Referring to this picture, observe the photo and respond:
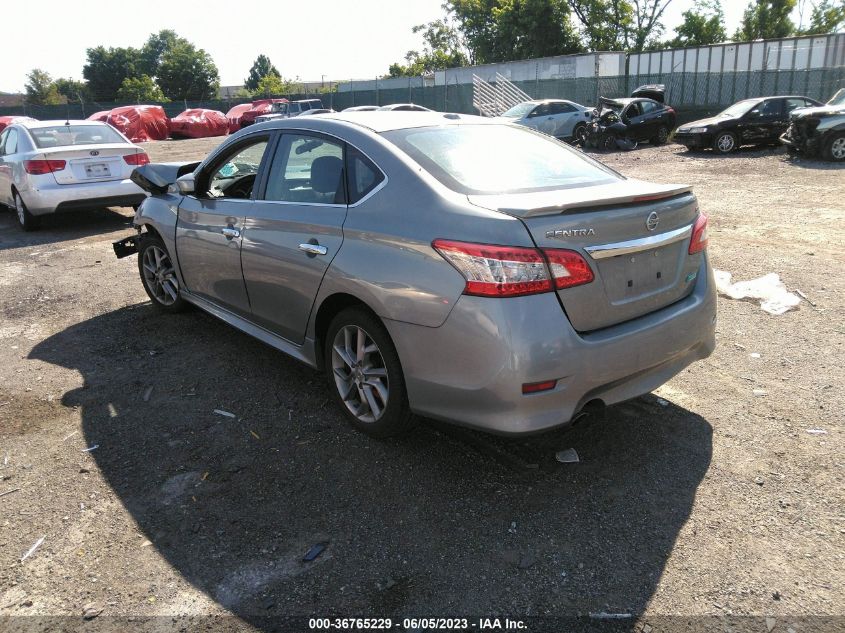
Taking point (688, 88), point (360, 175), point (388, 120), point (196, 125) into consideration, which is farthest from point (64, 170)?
point (196, 125)

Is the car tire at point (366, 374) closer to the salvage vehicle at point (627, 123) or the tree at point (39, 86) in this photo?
the salvage vehicle at point (627, 123)

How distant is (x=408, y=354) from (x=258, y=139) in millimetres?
2174

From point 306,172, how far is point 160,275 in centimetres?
252

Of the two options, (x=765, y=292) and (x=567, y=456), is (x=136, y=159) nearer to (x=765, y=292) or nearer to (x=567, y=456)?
→ (x=765, y=292)

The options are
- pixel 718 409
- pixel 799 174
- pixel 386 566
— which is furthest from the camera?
pixel 799 174

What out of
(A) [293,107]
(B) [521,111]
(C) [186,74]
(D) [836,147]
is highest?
(C) [186,74]

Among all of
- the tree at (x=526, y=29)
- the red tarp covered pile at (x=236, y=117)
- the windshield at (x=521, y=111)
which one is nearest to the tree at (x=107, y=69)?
the tree at (x=526, y=29)

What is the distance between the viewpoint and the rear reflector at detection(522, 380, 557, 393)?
2770 millimetres

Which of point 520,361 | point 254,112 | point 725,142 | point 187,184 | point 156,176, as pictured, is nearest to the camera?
point 520,361

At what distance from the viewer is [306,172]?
3.93m

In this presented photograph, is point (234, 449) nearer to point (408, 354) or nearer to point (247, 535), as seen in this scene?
point (247, 535)

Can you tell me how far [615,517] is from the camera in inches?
114

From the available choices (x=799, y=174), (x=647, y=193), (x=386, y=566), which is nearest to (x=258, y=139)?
(x=647, y=193)

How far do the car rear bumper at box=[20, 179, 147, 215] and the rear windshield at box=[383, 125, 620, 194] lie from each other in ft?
25.3
